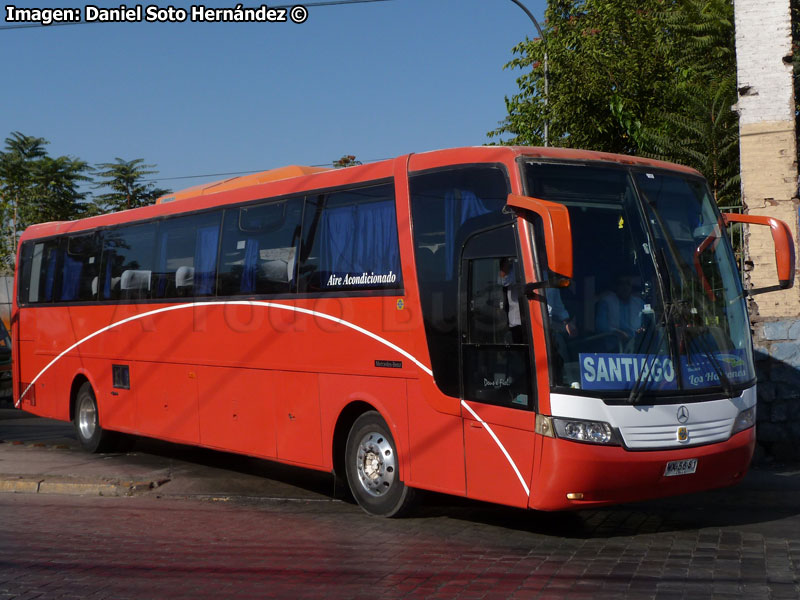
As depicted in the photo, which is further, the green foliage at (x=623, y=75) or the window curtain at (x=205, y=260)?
the green foliage at (x=623, y=75)

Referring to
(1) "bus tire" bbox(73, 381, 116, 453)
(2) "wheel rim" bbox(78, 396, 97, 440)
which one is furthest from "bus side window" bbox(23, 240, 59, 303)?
(2) "wheel rim" bbox(78, 396, 97, 440)

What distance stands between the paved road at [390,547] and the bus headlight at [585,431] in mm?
884

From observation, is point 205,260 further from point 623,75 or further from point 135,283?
point 623,75

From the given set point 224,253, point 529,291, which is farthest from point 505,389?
point 224,253

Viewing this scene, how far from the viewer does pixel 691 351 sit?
27.4 ft

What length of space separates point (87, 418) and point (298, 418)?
5995 millimetres

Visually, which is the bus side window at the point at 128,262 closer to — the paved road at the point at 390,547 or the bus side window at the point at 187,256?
the bus side window at the point at 187,256

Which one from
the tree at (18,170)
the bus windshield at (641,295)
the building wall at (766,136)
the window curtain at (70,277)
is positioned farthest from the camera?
the tree at (18,170)

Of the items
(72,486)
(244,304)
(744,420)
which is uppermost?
(244,304)

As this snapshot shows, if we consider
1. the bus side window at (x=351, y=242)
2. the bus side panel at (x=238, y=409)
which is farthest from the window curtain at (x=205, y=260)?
the bus side window at (x=351, y=242)

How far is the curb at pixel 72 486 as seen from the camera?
11594 millimetres

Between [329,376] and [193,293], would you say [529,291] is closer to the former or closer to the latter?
[329,376]

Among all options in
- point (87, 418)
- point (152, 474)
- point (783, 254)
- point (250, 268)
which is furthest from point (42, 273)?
point (783, 254)

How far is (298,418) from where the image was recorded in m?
10.9
